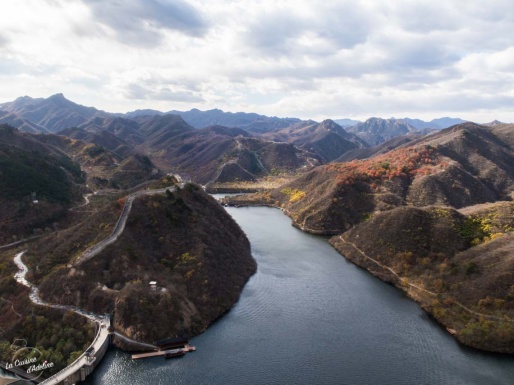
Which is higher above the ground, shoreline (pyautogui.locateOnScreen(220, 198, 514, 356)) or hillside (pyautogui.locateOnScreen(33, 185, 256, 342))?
hillside (pyautogui.locateOnScreen(33, 185, 256, 342))

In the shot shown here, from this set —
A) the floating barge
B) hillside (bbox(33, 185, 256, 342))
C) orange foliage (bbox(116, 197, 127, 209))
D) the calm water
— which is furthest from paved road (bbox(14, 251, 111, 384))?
orange foliage (bbox(116, 197, 127, 209))

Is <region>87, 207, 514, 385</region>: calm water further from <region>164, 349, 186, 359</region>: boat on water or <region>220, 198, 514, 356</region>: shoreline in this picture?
<region>220, 198, 514, 356</region>: shoreline

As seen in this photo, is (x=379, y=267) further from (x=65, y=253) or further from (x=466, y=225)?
(x=65, y=253)

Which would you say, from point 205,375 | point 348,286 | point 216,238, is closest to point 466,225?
point 348,286

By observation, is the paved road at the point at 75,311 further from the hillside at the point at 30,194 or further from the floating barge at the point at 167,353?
the hillside at the point at 30,194

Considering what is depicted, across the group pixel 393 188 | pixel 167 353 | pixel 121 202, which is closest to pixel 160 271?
pixel 167 353

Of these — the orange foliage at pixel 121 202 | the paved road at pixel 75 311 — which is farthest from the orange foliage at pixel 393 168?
the paved road at pixel 75 311

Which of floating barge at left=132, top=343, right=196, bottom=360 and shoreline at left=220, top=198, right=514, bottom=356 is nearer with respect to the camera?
floating barge at left=132, top=343, right=196, bottom=360
